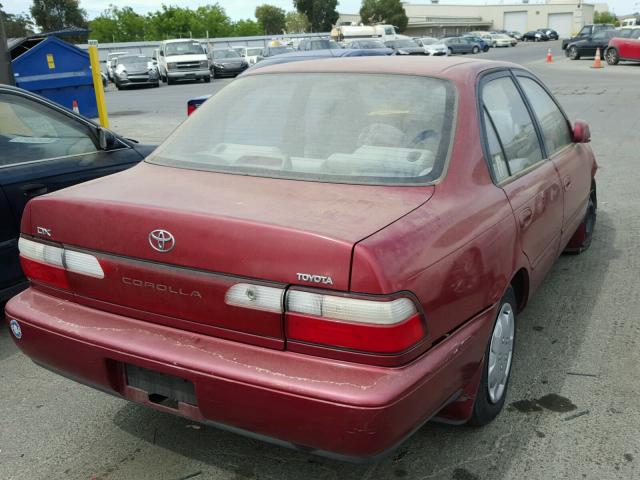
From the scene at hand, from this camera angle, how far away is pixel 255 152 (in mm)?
3033

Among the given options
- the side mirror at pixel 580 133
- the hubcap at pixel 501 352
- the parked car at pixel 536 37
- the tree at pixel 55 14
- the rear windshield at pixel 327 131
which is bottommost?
the parked car at pixel 536 37

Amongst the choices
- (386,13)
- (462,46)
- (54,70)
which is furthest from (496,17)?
(54,70)

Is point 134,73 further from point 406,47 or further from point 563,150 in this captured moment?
point 563,150

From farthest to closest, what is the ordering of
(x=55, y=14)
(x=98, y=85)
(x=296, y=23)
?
(x=296, y=23), (x=55, y=14), (x=98, y=85)

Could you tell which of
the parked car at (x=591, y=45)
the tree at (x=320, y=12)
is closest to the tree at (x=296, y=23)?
the tree at (x=320, y=12)

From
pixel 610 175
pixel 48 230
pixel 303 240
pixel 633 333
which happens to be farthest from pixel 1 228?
pixel 610 175

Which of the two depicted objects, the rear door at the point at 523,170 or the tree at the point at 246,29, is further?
the tree at the point at 246,29

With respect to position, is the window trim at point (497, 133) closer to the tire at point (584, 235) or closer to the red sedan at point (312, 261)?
the red sedan at point (312, 261)

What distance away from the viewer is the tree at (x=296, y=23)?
10461 cm

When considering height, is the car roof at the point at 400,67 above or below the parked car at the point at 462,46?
above

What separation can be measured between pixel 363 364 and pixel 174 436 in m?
1.24

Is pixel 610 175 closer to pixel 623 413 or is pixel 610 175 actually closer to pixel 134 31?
pixel 623 413

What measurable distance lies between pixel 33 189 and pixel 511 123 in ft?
9.61

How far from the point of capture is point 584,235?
521cm
